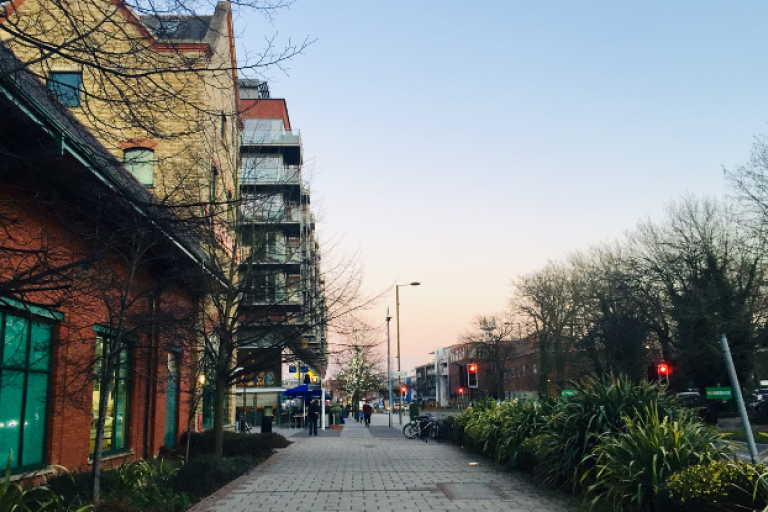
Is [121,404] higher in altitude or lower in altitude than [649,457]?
higher

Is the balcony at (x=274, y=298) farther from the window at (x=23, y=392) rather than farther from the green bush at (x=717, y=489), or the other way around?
the green bush at (x=717, y=489)

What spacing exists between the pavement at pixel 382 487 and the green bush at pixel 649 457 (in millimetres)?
1072

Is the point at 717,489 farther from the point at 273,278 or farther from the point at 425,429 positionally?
the point at 425,429

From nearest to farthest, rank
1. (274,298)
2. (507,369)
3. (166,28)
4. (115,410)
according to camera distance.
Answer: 1. (166,28)
2. (115,410)
3. (274,298)
4. (507,369)

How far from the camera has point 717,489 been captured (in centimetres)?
669

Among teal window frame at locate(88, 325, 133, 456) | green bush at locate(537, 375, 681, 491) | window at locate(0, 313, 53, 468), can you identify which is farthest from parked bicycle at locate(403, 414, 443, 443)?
window at locate(0, 313, 53, 468)

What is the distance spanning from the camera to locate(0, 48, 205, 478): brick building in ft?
19.7

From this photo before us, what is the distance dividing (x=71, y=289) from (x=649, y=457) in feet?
22.2

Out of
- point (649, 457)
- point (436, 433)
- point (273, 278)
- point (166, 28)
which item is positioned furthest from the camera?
point (436, 433)

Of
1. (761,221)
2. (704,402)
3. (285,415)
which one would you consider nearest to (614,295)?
(704,402)

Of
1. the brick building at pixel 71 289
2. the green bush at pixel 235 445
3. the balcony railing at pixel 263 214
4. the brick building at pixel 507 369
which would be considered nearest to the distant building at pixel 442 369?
the brick building at pixel 507 369

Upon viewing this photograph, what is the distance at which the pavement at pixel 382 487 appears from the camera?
33.2ft

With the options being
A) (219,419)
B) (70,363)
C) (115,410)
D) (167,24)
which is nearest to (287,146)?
(219,419)

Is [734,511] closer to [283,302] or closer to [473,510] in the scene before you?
[473,510]
